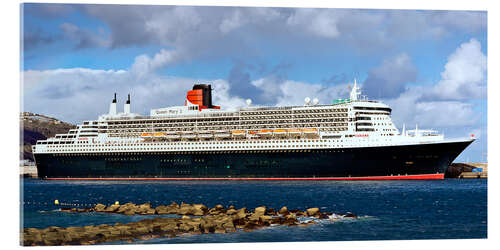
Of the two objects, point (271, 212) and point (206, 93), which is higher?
point (206, 93)

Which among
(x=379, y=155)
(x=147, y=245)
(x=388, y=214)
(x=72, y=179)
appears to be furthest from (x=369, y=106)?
(x=147, y=245)

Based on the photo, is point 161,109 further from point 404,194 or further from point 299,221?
point 299,221

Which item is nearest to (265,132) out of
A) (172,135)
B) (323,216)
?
(172,135)

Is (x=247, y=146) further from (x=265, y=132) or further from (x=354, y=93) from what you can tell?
(x=354, y=93)

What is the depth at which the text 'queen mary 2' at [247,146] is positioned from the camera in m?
49.9

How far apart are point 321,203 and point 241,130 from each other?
67.7 ft

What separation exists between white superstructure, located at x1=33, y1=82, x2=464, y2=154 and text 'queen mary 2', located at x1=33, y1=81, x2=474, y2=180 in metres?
0.08

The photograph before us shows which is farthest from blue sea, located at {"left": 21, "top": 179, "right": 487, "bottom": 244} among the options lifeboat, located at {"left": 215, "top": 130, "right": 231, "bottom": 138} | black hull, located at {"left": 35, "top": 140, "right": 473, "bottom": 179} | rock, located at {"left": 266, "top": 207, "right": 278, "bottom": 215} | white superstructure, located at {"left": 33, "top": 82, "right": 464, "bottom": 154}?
lifeboat, located at {"left": 215, "top": 130, "right": 231, "bottom": 138}

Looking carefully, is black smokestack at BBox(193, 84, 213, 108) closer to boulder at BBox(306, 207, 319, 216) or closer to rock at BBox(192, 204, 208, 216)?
rock at BBox(192, 204, 208, 216)

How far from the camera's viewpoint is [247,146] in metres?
52.8

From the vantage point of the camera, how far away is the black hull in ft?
163

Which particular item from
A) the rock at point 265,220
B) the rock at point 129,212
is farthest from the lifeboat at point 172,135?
the rock at point 265,220

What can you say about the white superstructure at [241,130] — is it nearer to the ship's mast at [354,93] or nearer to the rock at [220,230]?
the ship's mast at [354,93]

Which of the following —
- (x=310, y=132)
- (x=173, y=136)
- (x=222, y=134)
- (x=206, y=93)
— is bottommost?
(x=173, y=136)
